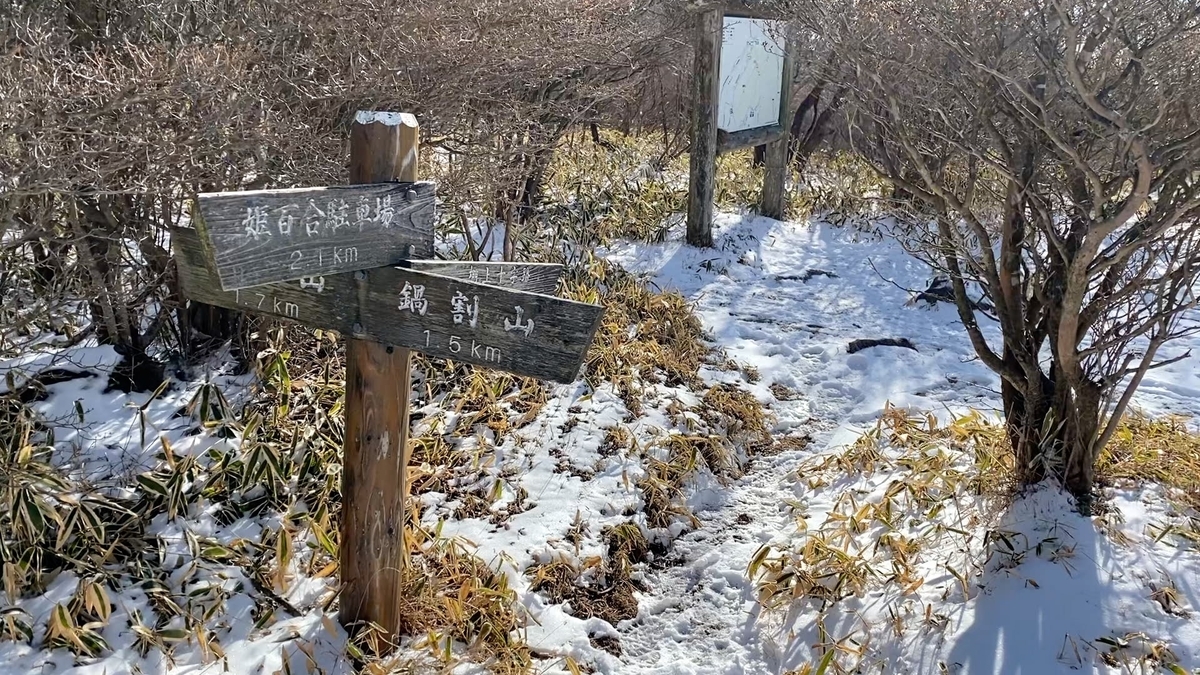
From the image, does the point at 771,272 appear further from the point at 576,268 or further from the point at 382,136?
the point at 382,136

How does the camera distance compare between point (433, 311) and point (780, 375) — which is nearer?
point (433, 311)

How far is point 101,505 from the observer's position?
3.05m

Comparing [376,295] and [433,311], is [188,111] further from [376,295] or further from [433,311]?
[433,311]

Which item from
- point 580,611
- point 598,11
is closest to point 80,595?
point 580,611

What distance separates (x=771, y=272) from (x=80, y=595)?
5.95 m

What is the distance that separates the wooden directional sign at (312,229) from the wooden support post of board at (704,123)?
5298 mm

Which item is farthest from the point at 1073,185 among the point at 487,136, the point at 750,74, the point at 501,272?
the point at 750,74

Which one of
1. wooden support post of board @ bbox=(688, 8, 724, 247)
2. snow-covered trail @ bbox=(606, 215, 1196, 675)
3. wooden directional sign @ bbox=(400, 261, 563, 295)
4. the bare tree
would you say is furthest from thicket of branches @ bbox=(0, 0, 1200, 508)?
wooden support post of board @ bbox=(688, 8, 724, 247)

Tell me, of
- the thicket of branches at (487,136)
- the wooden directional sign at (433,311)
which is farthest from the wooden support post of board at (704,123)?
the wooden directional sign at (433,311)

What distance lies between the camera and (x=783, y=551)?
136 inches

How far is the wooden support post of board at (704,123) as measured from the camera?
716 cm

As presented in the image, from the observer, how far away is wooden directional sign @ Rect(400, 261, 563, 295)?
2.31 meters

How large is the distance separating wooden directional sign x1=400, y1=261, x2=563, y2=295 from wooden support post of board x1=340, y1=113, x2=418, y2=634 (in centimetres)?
20

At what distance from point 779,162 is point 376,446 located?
280 inches
